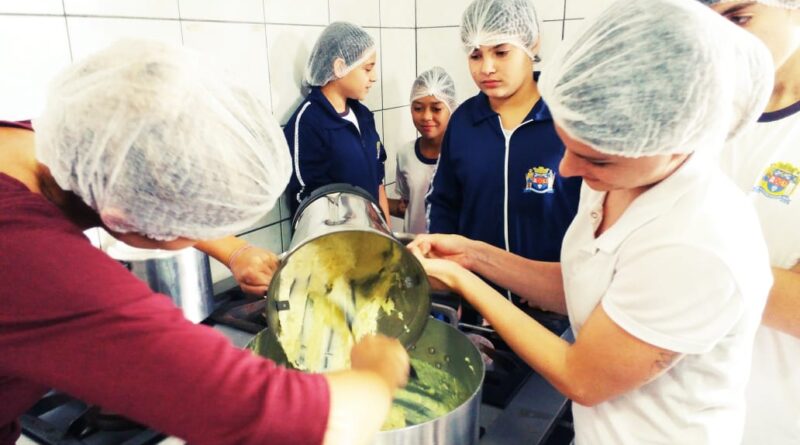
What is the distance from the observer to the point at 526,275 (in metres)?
0.97

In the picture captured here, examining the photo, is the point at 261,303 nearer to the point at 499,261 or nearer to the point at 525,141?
the point at 499,261

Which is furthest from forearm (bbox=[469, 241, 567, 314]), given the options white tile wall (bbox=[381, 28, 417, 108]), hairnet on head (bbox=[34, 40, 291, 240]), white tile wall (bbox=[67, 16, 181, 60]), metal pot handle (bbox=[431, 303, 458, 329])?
white tile wall (bbox=[381, 28, 417, 108])

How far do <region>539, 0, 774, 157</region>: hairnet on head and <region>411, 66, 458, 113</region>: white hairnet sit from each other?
4.45 feet

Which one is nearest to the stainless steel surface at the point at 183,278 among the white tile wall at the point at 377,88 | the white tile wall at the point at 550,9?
the white tile wall at the point at 377,88

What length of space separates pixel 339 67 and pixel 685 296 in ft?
4.12

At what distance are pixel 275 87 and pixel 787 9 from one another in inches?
48.7

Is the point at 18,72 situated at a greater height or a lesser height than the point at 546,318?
greater

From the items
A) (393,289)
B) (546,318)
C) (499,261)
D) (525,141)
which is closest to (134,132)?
(393,289)

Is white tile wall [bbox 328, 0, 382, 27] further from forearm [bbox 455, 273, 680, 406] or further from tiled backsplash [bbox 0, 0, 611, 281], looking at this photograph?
forearm [bbox 455, 273, 680, 406]

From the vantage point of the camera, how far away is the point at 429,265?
926 mm

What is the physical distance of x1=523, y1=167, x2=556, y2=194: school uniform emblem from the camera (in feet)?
4.53

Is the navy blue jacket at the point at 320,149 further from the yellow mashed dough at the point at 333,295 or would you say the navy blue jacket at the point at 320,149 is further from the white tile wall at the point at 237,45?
the yellow mashed dough at the point at 333,295

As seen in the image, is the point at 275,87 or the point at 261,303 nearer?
the point at 261,303

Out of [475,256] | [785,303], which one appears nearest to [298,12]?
[475,256]
